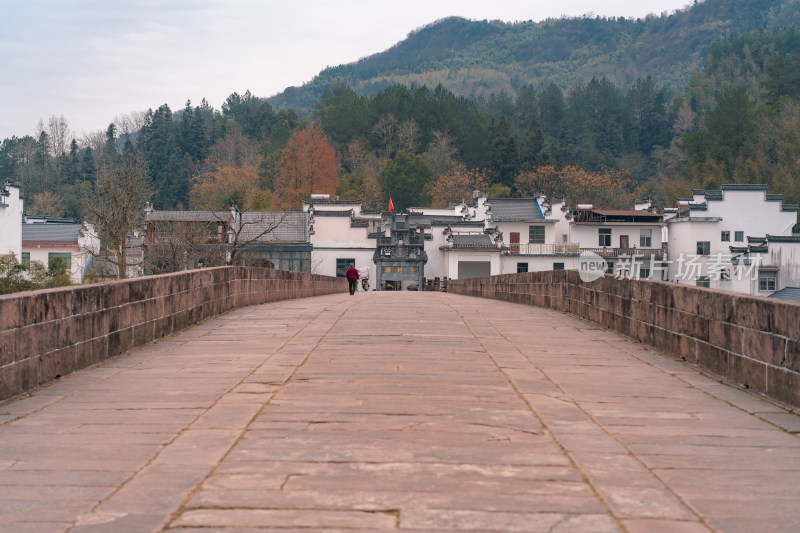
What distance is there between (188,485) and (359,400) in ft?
8.31

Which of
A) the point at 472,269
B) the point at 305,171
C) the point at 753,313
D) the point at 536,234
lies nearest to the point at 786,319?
the point at 753,313

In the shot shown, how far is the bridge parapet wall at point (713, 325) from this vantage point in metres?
7.22

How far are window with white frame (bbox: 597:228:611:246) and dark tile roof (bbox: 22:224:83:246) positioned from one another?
3988 cm

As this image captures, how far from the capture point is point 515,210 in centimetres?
6969

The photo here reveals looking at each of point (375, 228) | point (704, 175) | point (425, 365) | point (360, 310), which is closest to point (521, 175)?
point (704, 175)

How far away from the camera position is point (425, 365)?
29.4ft

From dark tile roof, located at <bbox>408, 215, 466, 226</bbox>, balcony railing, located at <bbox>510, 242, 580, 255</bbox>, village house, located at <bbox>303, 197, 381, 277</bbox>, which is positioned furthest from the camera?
dark tile roof, located at <bbox>408, 215, 466, 226</bbox>

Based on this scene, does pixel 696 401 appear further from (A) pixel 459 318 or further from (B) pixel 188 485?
(A) pixel 459 318

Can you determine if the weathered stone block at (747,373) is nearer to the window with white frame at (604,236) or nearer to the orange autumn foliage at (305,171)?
the window with white frame at (604,236)

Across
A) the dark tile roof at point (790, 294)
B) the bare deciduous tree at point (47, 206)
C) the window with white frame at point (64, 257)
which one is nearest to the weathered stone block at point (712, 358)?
the dark tile roof at point (790, 294)

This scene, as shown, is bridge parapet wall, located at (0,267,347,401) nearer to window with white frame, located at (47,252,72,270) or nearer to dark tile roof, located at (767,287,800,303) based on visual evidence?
dark tile roof, located at (767,287,800,303)

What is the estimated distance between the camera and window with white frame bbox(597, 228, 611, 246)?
6719cm

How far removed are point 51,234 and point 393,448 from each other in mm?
61719

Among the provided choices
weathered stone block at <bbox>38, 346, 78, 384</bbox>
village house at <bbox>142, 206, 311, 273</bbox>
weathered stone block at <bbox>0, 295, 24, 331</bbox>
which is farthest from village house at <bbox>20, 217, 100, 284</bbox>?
weathered stone block at <bbox>0, 295, 24, 331</bbox>
